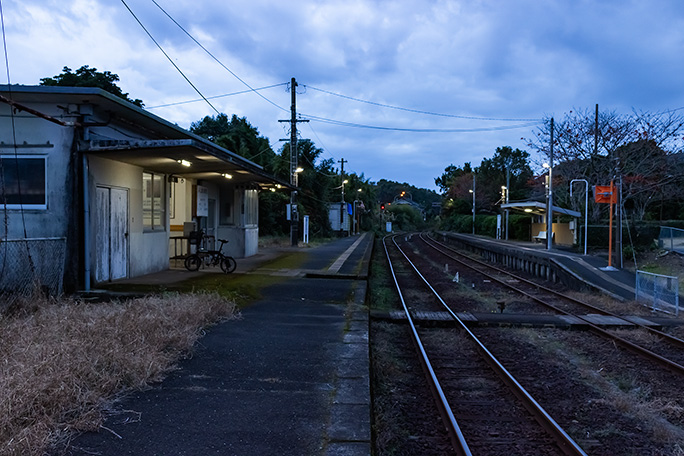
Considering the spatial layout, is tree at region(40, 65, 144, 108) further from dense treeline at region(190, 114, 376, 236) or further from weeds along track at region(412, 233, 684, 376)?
weeds along track at region(412, 233, 684, 376)

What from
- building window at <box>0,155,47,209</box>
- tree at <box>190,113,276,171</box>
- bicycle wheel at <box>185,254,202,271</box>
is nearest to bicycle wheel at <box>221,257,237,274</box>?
bicycle wheel at <box>185,254,202,271</box>

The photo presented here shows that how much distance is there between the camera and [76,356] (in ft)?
15.2

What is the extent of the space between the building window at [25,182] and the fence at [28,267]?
1108mm

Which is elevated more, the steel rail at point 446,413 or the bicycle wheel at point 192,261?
the bicycle wheel at point 192,261

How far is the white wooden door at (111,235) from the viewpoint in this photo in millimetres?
9914

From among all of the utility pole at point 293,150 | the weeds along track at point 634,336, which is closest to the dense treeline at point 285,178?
the utility pole at point 293,150

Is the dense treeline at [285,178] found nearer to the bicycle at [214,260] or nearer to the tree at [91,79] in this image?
the tree at [91,79]

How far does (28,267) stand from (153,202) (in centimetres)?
441

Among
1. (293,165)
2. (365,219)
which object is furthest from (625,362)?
(365,219)

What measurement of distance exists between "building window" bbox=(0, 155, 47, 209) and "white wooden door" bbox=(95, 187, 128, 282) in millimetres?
944

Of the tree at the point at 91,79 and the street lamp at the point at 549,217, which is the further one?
the tree at the point at 91,79

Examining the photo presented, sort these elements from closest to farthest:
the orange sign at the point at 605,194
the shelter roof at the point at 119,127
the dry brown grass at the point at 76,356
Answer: the dry brown grass at the point at 76,356 → the shelter roof at the point at 119,127 → the orange sign at the point at 605,194

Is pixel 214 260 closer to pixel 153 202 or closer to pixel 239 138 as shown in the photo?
pixel 153 202

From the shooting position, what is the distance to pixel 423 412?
523 centimetres
